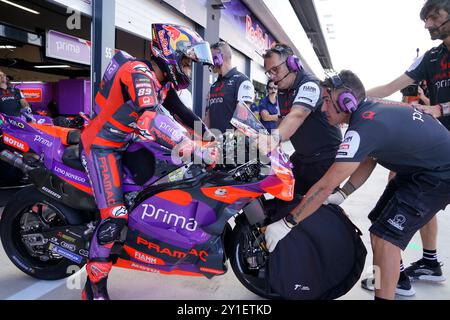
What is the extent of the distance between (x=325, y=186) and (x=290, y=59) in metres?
1.25

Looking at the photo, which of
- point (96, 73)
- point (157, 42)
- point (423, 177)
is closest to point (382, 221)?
point (423, 177)

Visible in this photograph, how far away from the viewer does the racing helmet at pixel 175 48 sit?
2340mm

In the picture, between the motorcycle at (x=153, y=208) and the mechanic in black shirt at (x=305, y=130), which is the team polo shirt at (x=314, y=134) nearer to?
the mechanic in black shirt at (x=305, y=130)

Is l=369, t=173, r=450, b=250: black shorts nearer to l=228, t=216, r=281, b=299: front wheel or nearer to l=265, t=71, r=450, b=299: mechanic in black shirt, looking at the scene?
l=265, t=71, r=450, b=299: mechanic in black shirt

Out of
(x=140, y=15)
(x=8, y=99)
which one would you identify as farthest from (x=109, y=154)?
(x=140, y=15)

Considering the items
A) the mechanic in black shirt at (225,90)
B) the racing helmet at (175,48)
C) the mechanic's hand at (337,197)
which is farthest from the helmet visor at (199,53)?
the mechanic in black shirt at (225,90)

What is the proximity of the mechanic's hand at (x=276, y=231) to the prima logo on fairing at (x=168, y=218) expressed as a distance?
1.48ft

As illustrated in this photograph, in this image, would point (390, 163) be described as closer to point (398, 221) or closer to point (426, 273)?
point (398, 221)

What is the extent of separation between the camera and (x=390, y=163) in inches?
92.9

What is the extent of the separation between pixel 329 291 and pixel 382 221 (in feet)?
1.87

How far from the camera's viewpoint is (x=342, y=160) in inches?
81.7

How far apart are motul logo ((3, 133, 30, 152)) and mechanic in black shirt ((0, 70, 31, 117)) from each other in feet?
11.0

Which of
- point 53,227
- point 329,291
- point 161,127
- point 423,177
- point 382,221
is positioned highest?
point 161,127
